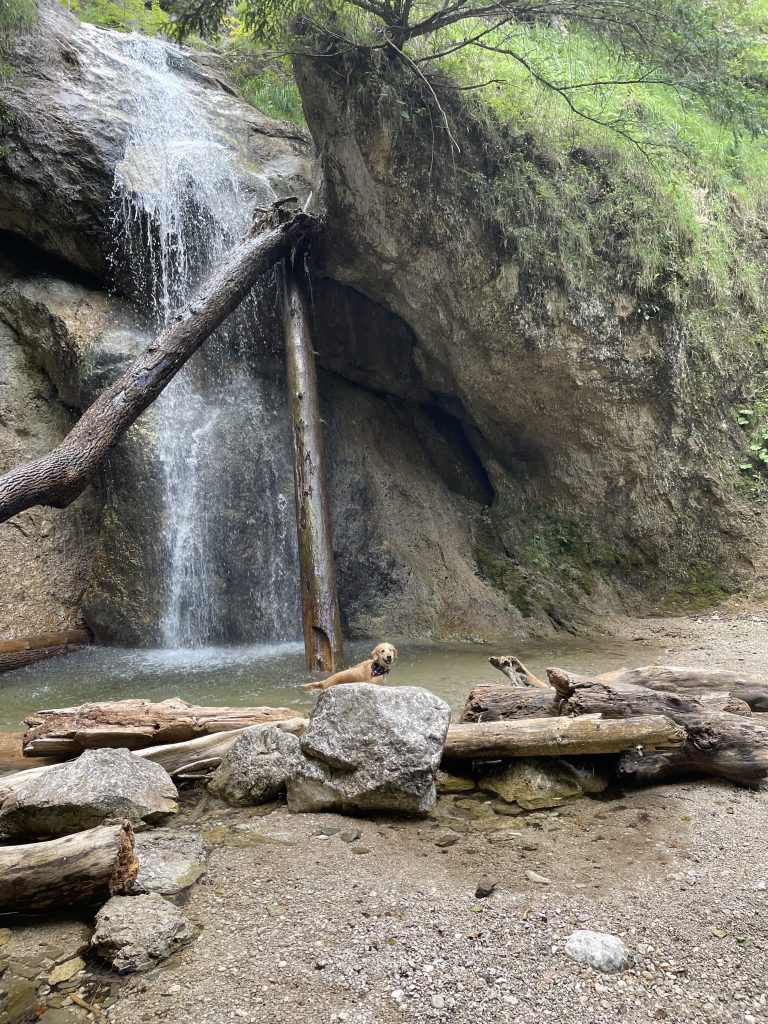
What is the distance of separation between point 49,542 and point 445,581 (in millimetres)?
5596

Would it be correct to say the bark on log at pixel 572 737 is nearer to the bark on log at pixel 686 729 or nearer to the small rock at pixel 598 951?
the bark on log at pixel 686 729

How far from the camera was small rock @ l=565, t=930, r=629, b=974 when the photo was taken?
1.93 metres

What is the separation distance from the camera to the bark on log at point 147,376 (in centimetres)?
549

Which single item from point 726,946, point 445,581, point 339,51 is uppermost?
point 339,51

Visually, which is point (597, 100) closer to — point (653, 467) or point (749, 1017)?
point (653, 467)

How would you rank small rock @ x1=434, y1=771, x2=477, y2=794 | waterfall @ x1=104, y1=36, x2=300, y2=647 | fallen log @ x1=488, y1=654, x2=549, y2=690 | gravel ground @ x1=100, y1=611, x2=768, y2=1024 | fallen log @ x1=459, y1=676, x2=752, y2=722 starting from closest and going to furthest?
gravel ground @ x1=100, y1=611, x2=768, y2=1024
small rock @ x1=434, y1=771, x2=477, y2=794
fallen log @ x1=459, y1=676, x2=752, y2=722
fallen log @ x1=488, y1=654, x2=549, y2=690
waterfall @ x1=104, y1=36, x2=300, y2=647

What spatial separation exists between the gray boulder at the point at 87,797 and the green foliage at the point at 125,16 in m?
13.7

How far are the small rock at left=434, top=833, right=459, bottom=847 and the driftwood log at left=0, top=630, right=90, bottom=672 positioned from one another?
20.2 ft

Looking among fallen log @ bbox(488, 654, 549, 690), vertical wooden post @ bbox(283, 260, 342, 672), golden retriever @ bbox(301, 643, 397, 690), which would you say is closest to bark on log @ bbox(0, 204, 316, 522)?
vertical wooden post @ bbox(283, 260, 342, 672)

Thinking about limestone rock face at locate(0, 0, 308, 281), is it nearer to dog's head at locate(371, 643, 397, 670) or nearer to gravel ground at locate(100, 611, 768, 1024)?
dog's head at locate(371, 643, 397, 670)

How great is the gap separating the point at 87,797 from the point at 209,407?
7119 millimetres

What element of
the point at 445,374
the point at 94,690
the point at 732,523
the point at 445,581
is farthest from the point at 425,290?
the point at 94,690

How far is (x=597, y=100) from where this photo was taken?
922cm

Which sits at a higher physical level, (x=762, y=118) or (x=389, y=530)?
(x=762, y=118)
